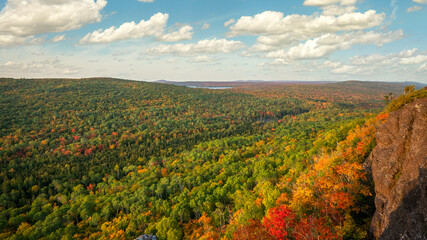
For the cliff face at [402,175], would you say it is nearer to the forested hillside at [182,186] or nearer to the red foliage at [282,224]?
the forested hillside at [182,186]

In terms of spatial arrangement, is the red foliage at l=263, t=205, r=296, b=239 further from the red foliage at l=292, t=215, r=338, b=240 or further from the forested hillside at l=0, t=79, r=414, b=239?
the red foliage at l=292, t=215, r=338, b=240

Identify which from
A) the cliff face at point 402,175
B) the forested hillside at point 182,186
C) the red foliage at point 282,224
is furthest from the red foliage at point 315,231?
the cliff face at point 402,175

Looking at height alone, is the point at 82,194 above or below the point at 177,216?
below

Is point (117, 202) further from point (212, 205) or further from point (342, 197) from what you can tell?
point (342, 197)

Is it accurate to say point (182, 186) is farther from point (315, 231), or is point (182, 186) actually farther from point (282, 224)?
point (315, 231)

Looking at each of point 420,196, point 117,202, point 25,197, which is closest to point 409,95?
point 420,196

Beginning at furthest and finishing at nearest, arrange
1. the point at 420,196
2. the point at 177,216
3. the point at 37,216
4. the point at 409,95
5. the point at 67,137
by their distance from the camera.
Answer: the point at 67,137 < the point at 37,216 < the point at 177,216 < the point at 409,95 < the point at 420,196

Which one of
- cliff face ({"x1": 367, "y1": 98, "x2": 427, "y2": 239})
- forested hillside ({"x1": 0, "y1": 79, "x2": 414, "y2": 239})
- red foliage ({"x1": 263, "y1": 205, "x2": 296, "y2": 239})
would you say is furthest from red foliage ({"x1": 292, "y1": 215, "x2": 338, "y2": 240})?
cliff face ({"x1": 367, "y1": 98, "x2": 427, "y2": 239})

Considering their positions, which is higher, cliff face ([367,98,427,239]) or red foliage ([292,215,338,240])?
cliff face ([367,98,427,239])

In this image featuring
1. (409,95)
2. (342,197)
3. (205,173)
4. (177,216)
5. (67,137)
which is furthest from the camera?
(67,137)
